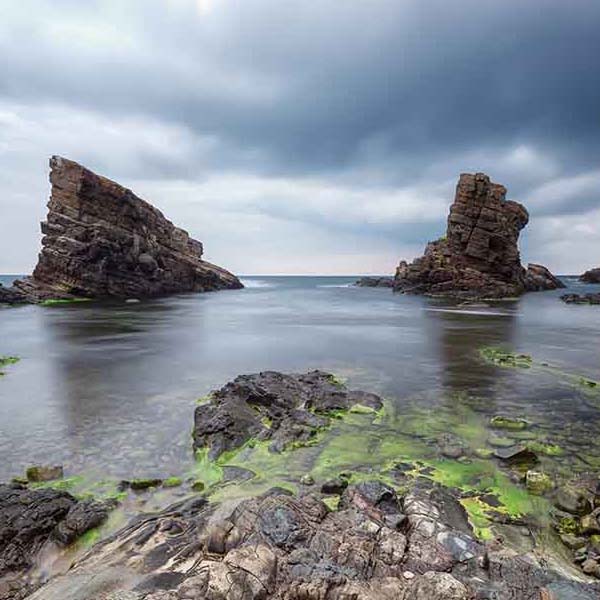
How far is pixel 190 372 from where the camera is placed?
1931cm

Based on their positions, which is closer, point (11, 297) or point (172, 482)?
point (172, 482)

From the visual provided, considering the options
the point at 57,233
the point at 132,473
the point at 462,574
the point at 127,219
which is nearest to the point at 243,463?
the point at 132,473

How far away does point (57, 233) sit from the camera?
66625 millimetres

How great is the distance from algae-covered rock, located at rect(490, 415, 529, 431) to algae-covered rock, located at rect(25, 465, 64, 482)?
11.3 meters

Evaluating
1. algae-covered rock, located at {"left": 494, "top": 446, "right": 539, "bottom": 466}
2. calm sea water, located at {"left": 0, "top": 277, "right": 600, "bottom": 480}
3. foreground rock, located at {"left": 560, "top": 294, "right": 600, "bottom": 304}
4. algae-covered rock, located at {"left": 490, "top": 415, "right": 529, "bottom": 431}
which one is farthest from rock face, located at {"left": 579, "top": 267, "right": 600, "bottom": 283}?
algae-covered rock, located at {"left": 494, "top": 446, "right": 539, "bottom": 466}

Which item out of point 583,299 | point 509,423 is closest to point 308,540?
point 509,423

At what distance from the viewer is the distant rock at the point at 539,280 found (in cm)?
10421

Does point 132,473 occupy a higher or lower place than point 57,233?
lower

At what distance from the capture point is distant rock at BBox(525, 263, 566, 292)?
104206 millimetres

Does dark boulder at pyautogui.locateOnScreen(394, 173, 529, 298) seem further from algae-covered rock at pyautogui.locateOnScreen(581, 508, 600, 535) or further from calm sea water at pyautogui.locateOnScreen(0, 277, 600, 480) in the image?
algae-covered rock at pyautogui.locateOnScreen(581, 508, 600, 535)

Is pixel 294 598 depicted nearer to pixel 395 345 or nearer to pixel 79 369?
pixel 79 369

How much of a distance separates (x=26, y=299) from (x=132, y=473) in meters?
62.4

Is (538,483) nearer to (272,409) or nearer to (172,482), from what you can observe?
(172,482)

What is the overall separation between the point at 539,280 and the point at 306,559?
124 metres
